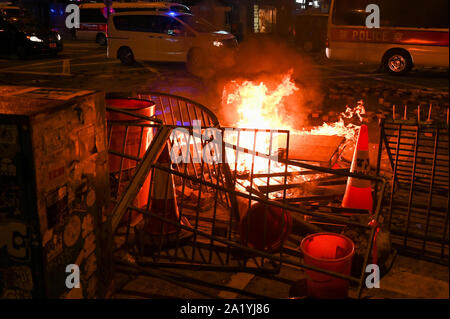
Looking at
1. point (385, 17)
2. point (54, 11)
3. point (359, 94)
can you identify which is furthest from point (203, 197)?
point (54, 11)

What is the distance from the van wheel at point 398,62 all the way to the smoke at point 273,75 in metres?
2.30

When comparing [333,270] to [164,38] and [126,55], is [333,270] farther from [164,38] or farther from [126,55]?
[126,55]

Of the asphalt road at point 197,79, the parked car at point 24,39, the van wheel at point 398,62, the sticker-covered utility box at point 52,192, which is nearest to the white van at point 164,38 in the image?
the asphalt road at point 197,79

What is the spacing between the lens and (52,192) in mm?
2529

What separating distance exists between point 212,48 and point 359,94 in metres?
6.89

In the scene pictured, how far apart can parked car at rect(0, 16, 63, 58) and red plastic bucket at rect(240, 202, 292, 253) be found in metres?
20.0

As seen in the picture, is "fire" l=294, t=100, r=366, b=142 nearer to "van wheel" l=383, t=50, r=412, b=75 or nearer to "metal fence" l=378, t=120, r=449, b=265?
"metal fence" l=378, t=120, r=449, b=265

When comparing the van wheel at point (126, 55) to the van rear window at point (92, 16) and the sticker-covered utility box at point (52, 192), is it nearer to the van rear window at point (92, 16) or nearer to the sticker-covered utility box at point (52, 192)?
the van rear window at point (92, 16)

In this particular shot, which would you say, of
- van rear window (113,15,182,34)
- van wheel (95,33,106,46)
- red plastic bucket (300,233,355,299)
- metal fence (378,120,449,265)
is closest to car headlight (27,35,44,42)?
van rear window (113,15,182,34)

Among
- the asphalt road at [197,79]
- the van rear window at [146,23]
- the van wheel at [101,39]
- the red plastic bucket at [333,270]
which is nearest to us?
the red plastic bucket at [333,270]

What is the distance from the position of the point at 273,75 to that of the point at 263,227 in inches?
459

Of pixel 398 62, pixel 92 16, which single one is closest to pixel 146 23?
pixel 398 62

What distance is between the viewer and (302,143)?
Result: 6941mm

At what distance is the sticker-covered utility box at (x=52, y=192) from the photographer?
7.77 ft
